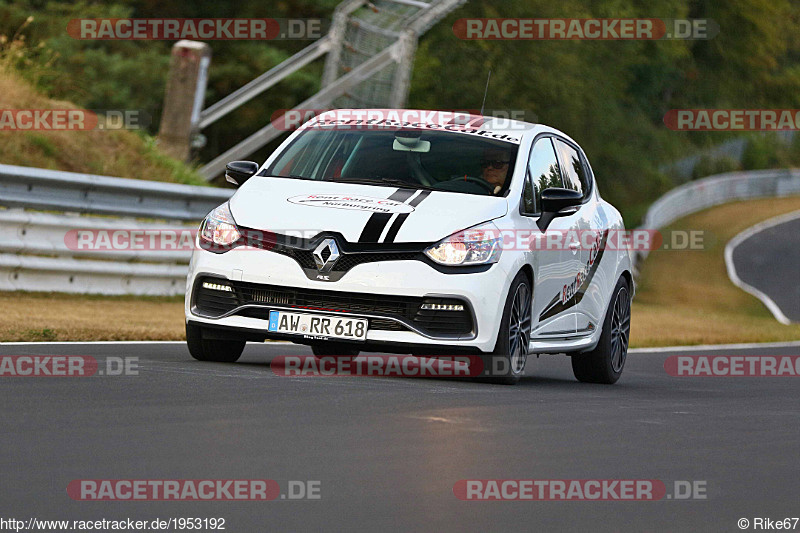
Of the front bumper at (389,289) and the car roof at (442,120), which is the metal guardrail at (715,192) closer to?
the car roof at (442,120)

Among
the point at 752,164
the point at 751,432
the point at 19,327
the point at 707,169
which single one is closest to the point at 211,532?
the point at 751,432

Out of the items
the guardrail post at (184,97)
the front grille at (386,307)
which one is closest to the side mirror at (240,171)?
the front grille at (386,307)

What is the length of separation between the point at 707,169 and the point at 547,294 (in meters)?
60.8

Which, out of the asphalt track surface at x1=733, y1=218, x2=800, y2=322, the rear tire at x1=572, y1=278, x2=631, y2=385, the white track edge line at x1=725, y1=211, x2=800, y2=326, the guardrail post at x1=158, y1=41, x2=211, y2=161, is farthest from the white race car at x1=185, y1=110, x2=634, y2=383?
the asphalt track surface at x1=733, y1=218, x2=800, y2=322

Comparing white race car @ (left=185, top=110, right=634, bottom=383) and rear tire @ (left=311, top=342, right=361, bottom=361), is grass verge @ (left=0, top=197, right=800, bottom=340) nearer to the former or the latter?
rear tire @ (left=311, top=342, right=361, bottom=361)

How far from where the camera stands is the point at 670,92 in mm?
67250

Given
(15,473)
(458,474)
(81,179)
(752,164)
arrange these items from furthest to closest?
(752,164) → (81,179) → (458,474) → (15,473)

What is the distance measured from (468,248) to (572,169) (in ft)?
8.93

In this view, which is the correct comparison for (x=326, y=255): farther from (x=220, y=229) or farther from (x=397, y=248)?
(x=220, y=229)

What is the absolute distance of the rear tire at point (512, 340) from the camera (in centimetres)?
957

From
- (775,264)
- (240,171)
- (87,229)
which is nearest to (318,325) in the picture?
(240,171)

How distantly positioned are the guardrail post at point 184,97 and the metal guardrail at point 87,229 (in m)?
4.72

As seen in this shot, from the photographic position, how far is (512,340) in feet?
32.0

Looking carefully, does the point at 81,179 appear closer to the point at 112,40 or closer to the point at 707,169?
the point at 112,40
